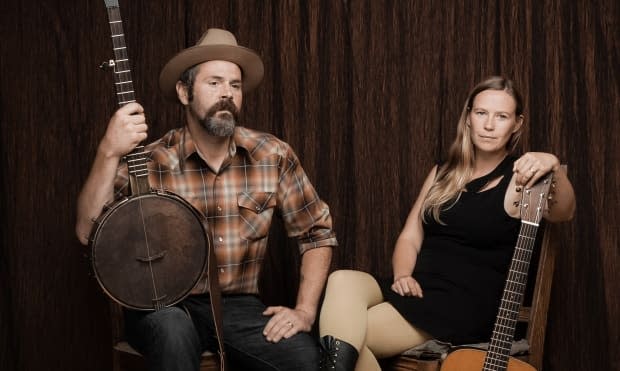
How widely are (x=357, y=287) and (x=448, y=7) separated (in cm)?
125

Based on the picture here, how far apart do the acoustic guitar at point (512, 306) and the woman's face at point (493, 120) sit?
1.04 feet

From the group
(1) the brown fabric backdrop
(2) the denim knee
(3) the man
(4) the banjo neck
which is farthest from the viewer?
(1) the brown fabric backdrop

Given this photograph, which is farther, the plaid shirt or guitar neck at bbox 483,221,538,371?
the plaid shirt

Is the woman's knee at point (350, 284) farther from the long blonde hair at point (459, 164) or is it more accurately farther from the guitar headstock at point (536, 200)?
the guitar headstock at point (536, 200)

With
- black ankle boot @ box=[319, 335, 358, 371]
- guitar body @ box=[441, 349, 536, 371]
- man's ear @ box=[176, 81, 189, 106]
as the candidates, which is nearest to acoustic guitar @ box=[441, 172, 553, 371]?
guitar body @ box=[441, 349, 536, 371]

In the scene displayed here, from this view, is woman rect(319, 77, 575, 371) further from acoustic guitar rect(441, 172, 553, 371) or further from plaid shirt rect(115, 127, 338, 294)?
plaid shirt rect(115, 127, 338, 294)

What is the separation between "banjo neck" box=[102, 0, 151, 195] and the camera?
244 cm

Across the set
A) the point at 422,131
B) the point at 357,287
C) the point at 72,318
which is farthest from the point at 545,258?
the point at 72,318

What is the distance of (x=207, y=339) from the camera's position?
2.58m

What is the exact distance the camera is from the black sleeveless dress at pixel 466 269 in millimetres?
2641

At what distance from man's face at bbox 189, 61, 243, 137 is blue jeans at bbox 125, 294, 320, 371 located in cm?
54

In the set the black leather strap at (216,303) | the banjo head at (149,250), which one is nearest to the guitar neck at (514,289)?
the black leather strap at (216,303)

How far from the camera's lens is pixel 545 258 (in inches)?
105

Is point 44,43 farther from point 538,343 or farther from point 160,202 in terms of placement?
point 538,343
